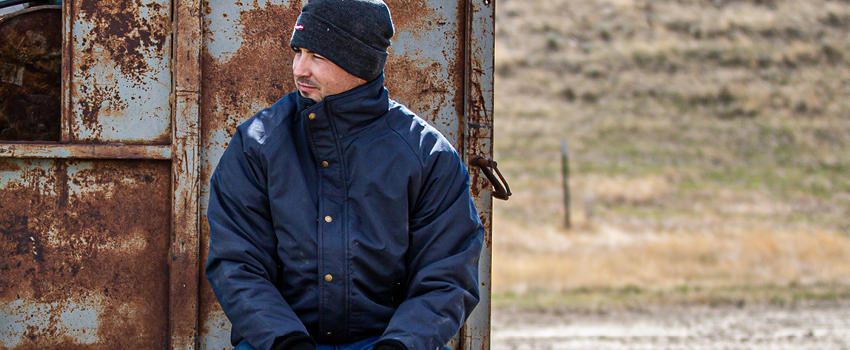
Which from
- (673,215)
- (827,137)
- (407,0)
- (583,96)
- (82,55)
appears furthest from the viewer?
(583,96)

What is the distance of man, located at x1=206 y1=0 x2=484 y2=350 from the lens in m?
2.01

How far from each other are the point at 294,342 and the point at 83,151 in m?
1.05

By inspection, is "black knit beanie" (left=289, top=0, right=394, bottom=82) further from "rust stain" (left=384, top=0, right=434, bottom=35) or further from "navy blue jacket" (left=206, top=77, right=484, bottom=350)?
"rust stain" (left=384, top=0, right=434, bottom=35)

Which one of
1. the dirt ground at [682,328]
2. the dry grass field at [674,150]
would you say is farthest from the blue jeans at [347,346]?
the dry grass field at [674,150]

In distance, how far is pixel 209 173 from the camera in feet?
8.30

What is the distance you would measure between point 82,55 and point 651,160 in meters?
20.1

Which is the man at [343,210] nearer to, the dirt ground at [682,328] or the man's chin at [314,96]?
the man's chin at [314,96]

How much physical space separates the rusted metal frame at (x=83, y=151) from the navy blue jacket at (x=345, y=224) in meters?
0.50

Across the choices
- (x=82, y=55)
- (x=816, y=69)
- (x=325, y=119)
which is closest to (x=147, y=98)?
(x=82, y=55)

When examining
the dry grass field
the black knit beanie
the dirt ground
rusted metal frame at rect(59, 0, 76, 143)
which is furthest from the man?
the dry grass field

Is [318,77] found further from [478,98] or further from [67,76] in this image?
[67,76]

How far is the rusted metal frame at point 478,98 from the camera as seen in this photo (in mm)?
2646

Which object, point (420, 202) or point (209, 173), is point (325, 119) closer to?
point (420, 202)

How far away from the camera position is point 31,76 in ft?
8.49
